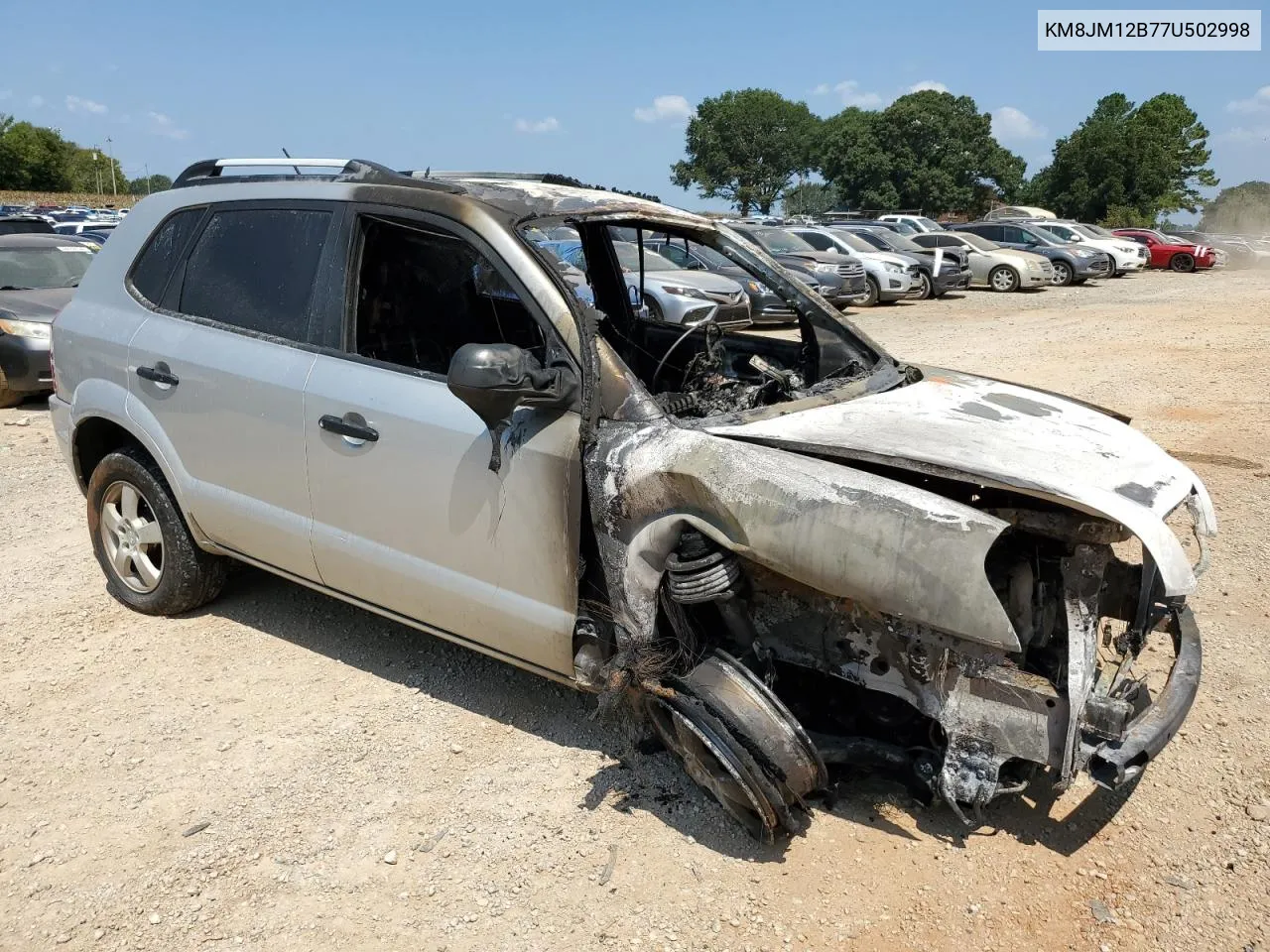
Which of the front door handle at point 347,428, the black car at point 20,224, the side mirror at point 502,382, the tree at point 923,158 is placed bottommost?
the front door handle at point 347,428

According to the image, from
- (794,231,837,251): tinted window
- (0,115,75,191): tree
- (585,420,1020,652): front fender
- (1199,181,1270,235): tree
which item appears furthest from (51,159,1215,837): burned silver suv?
(0,115,75,191): tree

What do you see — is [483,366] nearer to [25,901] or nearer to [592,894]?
[592,894]

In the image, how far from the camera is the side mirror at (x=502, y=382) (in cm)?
276

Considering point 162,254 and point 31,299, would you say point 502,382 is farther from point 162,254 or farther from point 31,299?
point 31,299

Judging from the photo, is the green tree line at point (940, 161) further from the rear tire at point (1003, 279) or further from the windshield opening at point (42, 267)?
the windshield opening at point (42, 267)

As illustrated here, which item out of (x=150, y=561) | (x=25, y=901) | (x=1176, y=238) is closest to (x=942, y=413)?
(x=25, y=901)

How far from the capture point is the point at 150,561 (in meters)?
4.47

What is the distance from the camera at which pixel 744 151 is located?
294ft

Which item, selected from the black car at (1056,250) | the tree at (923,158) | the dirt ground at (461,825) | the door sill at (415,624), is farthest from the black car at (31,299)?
the tree at (923,158)

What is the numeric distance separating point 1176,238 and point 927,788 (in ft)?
114

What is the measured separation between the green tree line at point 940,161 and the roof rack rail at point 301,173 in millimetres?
53597

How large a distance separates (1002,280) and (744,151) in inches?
2808

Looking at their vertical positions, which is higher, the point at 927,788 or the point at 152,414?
the point at 152,414

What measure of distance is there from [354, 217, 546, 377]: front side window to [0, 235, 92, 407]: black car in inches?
231
